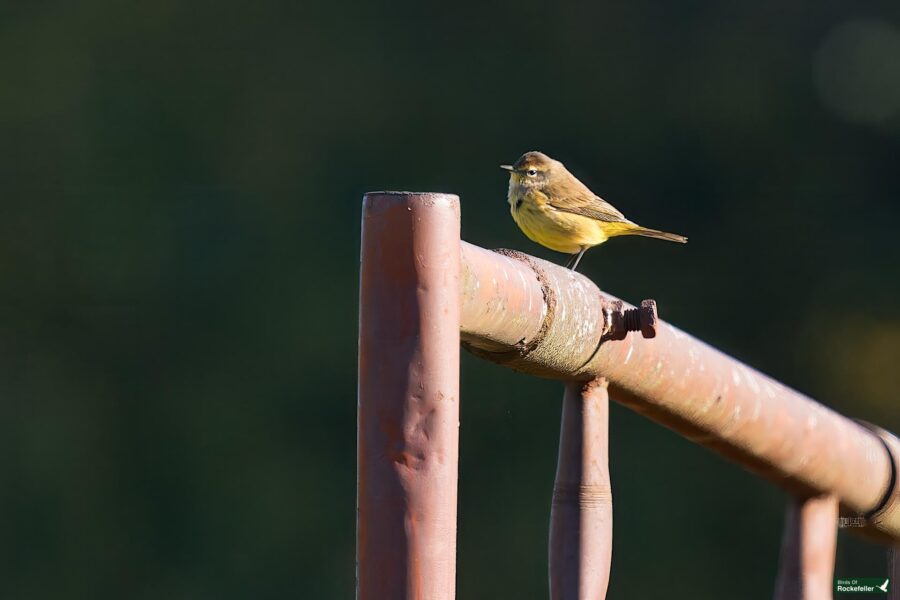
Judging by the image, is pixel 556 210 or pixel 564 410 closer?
pixel 564 410

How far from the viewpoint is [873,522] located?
2135 millimetres

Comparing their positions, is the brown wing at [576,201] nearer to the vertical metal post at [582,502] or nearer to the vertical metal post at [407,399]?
the vertical metal post at [582,502]

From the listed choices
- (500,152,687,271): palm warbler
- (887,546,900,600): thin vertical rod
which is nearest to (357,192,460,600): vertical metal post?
(887,546,900,600): thin vertical rod

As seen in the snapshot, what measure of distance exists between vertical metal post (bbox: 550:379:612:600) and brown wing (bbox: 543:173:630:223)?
2.24m

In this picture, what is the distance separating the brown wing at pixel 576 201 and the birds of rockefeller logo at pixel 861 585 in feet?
6.24

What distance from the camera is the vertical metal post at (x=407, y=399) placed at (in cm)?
116

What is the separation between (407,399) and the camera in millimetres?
1188

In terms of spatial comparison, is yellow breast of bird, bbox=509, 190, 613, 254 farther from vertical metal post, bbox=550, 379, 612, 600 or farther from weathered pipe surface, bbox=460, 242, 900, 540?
vertical metal post, bbox=550, 379, 612, 600

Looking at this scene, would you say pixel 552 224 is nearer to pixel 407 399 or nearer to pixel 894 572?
pixel 894 572

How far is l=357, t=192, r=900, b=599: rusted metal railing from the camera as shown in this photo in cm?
118

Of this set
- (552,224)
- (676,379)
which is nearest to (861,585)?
(676,379)

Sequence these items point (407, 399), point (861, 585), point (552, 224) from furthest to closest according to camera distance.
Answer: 1. point (552, 224)
2. point (861, 585)
3. point (407, 399)

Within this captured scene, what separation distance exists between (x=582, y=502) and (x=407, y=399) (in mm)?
530

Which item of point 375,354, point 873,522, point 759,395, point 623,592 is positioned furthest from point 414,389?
point 623,592
